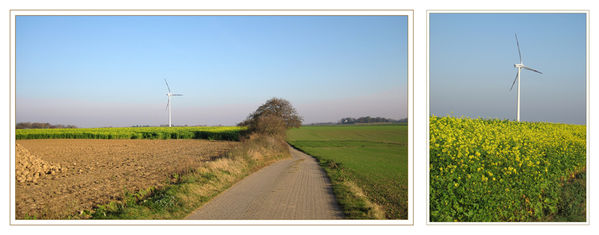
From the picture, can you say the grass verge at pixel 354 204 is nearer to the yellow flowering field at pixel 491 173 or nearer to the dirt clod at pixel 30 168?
the yellow flowering field at pixel 491 173

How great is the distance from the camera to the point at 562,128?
28.2 feet

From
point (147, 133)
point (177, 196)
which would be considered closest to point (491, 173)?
point (177, 196)

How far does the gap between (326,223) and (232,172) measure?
25.4 feet

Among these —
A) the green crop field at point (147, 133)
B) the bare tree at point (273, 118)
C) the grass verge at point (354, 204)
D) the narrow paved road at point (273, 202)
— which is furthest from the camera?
the green crop field at point (147, 133)

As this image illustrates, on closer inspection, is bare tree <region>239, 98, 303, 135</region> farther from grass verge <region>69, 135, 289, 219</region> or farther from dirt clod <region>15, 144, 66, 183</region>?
dirt clod <region>15, 144, 66, 183</region>

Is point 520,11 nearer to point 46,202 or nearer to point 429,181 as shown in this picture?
point 429,181

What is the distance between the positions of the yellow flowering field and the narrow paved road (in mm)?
2194

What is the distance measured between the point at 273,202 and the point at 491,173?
192 inches

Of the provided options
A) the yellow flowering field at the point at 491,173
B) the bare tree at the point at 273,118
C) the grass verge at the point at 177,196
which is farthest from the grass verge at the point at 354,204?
the bare tree at the point at 273,118

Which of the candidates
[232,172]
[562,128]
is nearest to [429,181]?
[562,128]

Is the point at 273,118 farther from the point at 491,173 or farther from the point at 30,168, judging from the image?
the point at 491,173

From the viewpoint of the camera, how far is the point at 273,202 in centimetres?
857

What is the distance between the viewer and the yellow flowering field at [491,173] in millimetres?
5992

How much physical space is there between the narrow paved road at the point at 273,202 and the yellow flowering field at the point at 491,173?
86.4 inches
